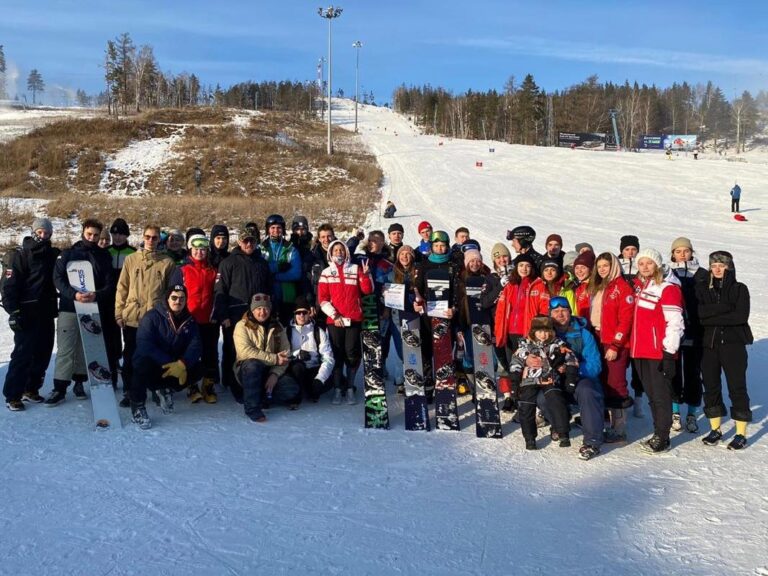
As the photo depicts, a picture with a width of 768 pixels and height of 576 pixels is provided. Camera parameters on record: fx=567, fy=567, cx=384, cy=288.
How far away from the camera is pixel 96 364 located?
207 inches

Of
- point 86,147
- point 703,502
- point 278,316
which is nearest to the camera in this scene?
point 703,502

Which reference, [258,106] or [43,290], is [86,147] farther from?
[258,106]

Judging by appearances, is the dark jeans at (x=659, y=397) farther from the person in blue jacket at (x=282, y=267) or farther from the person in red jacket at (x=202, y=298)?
the person in red jacket at (x=202, y=298)

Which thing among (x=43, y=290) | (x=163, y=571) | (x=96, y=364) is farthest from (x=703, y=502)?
(x=43, y=290)

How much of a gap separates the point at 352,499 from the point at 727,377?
3.27 metres

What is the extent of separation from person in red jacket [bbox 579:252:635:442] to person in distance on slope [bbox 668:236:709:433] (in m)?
0.54

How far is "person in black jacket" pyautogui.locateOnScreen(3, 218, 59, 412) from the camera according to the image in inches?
205

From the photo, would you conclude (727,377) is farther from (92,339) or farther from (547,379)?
(92,339)

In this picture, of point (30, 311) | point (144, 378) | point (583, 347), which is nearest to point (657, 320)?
point (583, 347)

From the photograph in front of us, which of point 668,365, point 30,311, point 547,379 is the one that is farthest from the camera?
point 30,311

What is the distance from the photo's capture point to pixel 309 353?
5.53m

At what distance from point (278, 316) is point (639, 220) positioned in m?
18.5

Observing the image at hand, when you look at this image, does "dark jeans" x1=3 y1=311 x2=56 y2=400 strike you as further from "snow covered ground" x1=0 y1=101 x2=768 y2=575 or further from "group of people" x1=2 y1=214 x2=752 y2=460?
"snow covered ground" x1=0 y1=101 x2=768 y2=575

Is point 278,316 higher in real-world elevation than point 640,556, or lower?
higher
